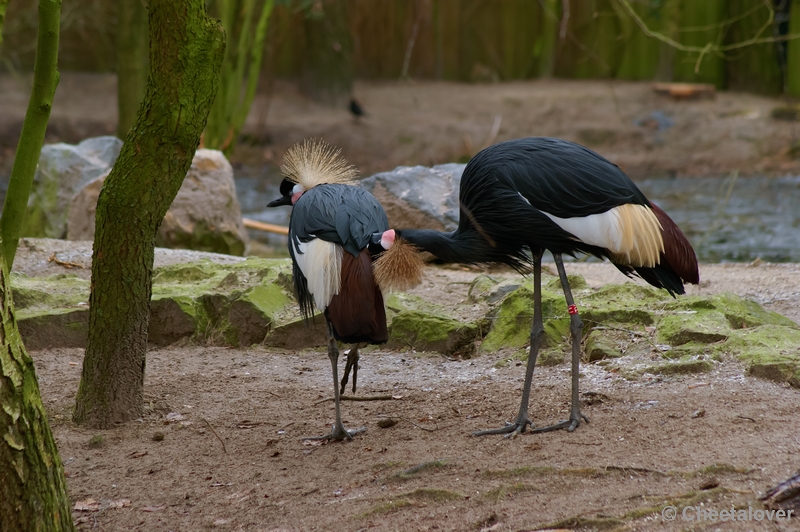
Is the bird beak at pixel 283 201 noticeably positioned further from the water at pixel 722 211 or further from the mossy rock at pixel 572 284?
the water at pixel 722 211

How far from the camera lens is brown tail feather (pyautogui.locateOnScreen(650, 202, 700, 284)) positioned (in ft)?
11.0

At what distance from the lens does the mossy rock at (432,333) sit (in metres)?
4.69

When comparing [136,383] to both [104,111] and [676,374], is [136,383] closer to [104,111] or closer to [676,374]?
[676,374]

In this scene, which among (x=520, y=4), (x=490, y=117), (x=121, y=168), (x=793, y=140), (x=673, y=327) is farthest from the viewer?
(x=520, y=4)

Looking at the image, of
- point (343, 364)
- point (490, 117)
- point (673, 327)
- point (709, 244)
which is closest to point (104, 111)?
point (490, 117)

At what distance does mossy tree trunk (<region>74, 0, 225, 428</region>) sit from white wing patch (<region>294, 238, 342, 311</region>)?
2.23 feet

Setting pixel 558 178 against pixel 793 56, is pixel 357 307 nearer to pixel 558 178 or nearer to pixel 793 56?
pixel 558 178

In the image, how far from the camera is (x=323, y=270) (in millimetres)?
3484

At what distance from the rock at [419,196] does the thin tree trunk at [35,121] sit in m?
3.58

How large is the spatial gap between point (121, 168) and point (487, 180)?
156cm

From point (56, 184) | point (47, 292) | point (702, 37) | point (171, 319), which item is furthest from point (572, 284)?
point (702, 37)

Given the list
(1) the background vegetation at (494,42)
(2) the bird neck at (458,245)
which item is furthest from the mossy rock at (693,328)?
(1) the background vegetation at (494,42)

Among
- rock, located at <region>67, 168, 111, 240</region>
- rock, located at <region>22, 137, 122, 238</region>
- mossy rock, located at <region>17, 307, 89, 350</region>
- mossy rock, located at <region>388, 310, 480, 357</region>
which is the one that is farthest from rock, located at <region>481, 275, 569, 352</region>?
rock, located at <region>22, 137, 122, 238</region>

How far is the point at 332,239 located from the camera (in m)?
3.54
